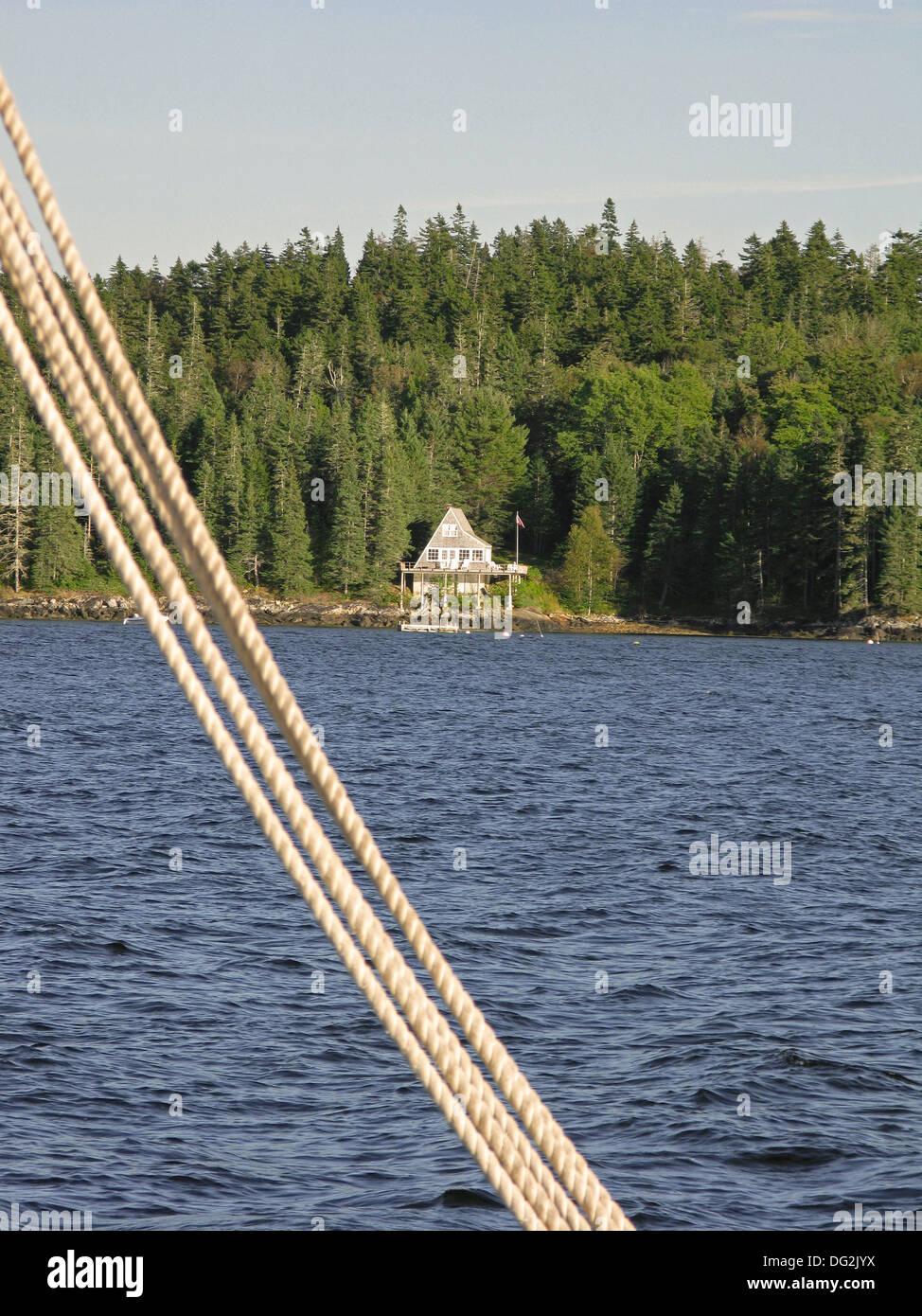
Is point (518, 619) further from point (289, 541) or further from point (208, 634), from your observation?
point (208, 634)

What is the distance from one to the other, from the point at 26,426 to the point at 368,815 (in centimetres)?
10767

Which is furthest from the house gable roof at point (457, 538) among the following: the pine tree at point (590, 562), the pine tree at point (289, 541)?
the pine tree at point (289, 541)

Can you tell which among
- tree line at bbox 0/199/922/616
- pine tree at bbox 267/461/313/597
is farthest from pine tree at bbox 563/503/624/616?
pine tree at bbox 267/461/313/597

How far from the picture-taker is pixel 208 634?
3777 millimetres

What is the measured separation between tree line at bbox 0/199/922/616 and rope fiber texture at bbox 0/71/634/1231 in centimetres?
12526

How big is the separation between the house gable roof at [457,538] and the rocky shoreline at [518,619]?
296 inches

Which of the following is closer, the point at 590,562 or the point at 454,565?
the point at 454,565

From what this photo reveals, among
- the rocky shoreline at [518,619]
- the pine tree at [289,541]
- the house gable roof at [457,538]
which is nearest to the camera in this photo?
the rocky shoreline at [518,619]

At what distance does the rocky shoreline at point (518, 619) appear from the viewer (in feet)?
428

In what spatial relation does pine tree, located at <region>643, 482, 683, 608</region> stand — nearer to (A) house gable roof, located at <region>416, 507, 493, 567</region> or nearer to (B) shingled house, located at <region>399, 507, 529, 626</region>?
(B) shingled house, located at <region>399, 507, 529, 626</region>

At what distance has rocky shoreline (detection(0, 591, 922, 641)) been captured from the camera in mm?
130375

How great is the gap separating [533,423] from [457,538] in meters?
29.8

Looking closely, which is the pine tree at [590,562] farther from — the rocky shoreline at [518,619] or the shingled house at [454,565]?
the shingled house at [454,565]

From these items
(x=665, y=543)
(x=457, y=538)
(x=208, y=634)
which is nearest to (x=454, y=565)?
(x=457, y=538)
